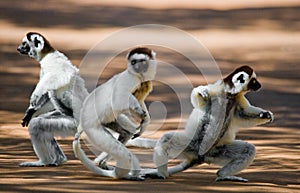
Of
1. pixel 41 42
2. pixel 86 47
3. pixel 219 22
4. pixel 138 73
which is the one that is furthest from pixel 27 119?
pixel 219 22

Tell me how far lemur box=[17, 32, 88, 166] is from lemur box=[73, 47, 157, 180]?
2.33 ft

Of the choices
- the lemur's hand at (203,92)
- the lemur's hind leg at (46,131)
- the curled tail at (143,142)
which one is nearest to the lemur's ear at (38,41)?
the lemur's hind leg at (46,131)

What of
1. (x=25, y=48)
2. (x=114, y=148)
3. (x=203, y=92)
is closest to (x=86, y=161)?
(x=114, y=148)

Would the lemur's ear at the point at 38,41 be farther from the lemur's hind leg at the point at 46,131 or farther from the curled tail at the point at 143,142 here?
the curled tail at the point at 143,142

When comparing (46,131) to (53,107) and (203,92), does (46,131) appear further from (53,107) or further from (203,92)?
(203,92)

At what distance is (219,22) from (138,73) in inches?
429

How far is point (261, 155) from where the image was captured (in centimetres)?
1106

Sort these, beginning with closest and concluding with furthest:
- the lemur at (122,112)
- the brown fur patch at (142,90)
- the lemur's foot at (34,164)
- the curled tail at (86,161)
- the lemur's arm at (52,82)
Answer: the lemur at (122,112), the brown fur patch at (142,90), the curled tail at (86,161), the lemur's arm at (52,82), the lemur's foot at (34,164)

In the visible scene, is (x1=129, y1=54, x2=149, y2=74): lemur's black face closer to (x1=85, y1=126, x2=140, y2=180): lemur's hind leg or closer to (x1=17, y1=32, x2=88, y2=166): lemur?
(x1=85, y1=126, x2=140, y2=180): lemur's hind leg

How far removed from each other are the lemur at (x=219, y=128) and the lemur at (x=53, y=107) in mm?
1178

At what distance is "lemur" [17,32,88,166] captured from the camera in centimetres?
962

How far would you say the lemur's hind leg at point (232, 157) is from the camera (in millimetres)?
8844

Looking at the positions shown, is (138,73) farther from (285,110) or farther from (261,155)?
(285,110)

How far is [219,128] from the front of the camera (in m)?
8.83
